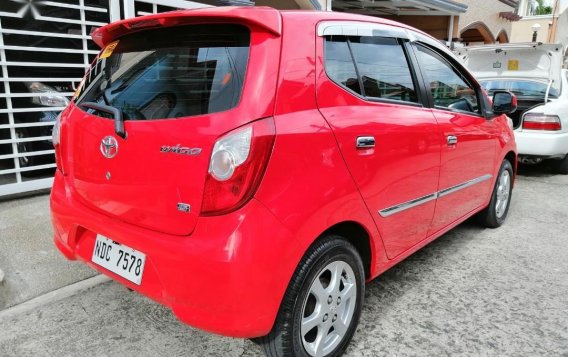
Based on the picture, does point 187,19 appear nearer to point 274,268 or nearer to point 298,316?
point 274,268

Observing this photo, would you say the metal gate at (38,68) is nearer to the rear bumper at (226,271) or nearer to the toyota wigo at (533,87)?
the rear bumper at (226,271)

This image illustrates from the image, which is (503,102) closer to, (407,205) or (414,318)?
(407,205)

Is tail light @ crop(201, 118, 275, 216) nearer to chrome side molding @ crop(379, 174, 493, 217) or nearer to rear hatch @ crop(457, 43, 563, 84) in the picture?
chrome side molding @ crop(379, 174, 493, 217)

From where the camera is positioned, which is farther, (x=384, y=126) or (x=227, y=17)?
(x=384, y=126)

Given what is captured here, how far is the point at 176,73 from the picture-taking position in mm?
2031

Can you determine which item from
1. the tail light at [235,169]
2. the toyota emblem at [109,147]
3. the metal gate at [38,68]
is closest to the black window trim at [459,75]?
the tail light at [235,169]

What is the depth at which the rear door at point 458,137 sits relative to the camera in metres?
2.97

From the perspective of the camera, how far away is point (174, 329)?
2523mm

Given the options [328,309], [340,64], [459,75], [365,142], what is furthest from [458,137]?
[328,309]

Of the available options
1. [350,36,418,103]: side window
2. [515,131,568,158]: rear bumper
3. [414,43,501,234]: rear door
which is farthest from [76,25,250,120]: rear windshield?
[515,131,568,158]: rear bumper

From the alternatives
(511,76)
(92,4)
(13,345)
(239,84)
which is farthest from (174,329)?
(511,76)

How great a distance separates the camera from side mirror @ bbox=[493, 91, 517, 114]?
3.67m

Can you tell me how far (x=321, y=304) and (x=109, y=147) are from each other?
123cm

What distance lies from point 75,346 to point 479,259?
2.95 metres
